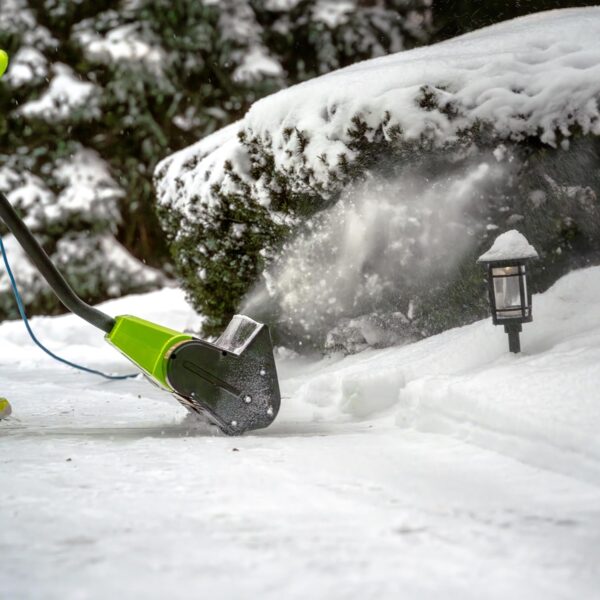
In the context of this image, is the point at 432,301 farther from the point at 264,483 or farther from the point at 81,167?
the point at 81,167

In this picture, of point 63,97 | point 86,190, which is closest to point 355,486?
point 86,190

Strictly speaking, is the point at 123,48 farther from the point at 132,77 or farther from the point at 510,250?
the point at 510,250

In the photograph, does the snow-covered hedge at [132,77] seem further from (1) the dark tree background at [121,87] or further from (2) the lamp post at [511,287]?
(2) the lamp post at [511,287]

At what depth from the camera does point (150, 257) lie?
12.2m

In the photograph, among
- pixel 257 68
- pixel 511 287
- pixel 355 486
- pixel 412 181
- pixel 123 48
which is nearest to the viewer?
pixel 355 486

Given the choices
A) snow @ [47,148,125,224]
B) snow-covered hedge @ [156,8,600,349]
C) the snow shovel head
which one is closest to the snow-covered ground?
the snow shovel head

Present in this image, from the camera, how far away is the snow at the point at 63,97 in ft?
36.9

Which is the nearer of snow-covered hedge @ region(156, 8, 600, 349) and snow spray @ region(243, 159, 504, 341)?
snow-covered hedge @ region(156, 8, 600, 349)

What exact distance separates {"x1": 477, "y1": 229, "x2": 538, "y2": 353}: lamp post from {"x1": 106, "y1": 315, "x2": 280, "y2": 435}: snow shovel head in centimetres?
101

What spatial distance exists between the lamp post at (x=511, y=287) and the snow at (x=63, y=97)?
9.22 metres

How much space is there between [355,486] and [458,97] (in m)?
2.31

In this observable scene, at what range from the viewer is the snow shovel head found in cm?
297

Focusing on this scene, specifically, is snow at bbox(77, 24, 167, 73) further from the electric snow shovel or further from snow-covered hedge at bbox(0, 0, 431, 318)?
the electric snow shovel

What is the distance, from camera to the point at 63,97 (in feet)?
37.2
